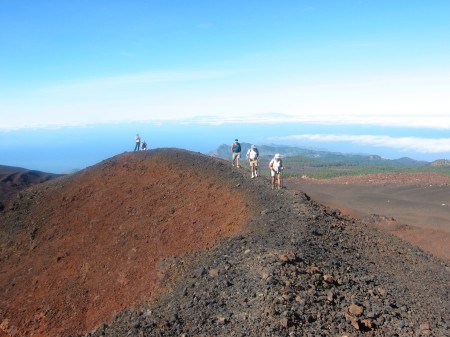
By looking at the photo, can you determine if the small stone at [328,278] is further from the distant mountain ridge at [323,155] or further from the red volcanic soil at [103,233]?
the distant mountain ridge at [323,155]

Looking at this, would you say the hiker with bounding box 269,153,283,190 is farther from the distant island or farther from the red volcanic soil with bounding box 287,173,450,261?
the distant island

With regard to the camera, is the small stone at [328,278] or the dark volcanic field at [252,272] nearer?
the dark volcanic field at [252,272]

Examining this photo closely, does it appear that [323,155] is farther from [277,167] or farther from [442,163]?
[277,167]

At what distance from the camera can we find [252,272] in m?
8.66

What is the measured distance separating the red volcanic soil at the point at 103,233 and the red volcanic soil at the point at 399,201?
872 cm

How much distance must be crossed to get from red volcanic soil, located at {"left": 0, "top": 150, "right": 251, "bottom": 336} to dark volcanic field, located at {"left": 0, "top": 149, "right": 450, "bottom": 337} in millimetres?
79

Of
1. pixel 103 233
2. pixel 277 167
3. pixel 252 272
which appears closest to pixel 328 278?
pixel 252 272

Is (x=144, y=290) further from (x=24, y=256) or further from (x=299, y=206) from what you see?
(x=24, y=256)

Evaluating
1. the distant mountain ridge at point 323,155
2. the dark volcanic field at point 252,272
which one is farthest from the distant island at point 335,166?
the dark volcanic field at point 252,272

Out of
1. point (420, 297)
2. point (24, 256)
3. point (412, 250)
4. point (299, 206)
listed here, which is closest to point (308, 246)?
point (420, 297)

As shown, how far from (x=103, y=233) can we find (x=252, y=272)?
321 inches

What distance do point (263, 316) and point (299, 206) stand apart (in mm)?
7214

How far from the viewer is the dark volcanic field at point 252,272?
723cm

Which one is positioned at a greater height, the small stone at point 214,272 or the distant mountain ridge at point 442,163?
the small stone at point 214,272
